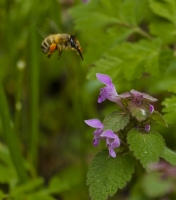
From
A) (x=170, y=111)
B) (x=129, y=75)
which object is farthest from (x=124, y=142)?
(x=129, y=75)

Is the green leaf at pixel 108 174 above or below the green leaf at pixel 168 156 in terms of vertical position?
above

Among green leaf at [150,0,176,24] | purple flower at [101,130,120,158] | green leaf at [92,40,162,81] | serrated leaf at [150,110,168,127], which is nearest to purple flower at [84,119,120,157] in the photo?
purple flower at [101,130,120,158]

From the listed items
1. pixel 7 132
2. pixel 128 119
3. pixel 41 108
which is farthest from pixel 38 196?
pixel 41 108

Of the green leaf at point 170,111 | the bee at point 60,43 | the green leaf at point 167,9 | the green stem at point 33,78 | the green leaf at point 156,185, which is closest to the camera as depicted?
the green leaf at point 170,111

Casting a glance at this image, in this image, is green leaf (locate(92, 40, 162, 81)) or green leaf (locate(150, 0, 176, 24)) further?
green leaf (locate(150, 0, 176, 24))

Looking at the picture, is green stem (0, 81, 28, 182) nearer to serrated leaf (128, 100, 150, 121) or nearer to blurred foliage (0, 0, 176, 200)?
blurred foliage (0, 0, 176, 200)

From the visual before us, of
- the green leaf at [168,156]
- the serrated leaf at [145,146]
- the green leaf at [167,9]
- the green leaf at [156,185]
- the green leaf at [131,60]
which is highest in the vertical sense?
the serrated leaf at [145,146]

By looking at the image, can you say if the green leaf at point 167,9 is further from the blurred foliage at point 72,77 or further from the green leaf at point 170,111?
the green leaf at point 170,111

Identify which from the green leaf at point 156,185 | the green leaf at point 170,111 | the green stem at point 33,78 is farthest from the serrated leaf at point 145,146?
the green stem at point 33,78

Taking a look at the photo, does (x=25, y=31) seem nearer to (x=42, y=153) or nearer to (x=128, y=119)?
(x=42, y=153)
